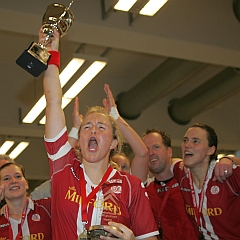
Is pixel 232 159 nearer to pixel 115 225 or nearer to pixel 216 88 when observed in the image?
pixel 115 225

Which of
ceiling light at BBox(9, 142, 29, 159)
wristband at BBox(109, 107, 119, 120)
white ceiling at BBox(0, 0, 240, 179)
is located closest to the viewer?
wristband at BBox(109, 107, 119, 120)

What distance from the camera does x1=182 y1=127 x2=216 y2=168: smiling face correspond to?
4539 mm

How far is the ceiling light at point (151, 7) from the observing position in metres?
5.63

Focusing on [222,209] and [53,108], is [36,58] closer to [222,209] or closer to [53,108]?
[53,108]

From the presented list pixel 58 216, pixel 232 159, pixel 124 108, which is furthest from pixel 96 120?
Result: pixel 124 108

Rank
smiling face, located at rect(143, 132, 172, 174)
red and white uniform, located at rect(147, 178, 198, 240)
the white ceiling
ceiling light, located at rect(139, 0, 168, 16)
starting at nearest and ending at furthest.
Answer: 1. red and white uniform, located at rect(147, 178, 198, 240)
2. smiling face, located at rect(143, 132, 172, 174)
3. ceiling light, located at rect(139, 0, 168, 16)
4. the white ceiling

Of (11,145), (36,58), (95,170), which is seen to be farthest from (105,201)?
(11,145)

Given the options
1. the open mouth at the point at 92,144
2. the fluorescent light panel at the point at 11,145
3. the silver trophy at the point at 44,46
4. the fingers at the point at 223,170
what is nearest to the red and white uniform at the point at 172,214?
the fingers at the point at 223,170

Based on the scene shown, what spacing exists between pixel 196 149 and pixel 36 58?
190 cm

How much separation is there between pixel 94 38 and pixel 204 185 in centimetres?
280

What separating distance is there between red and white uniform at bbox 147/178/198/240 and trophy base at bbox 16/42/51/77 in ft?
6.90

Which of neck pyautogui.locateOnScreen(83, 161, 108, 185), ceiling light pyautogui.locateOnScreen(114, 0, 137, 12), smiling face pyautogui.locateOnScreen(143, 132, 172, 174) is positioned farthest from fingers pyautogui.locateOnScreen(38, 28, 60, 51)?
ceiling light pyautogui.locateOnScreen(114, 0, 137, 12)

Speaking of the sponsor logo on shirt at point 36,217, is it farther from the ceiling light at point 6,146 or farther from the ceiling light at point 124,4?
the ceiling light at point 6,146

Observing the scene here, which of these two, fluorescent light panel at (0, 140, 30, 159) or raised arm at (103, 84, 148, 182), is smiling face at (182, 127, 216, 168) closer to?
raised arm at (103, 84, 148, 182)
